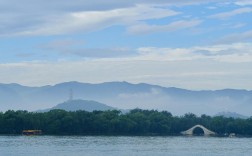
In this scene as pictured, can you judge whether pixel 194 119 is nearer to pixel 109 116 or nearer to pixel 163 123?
pixel 163 123

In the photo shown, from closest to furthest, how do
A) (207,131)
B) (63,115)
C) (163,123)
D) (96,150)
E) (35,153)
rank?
(35,153), (96,150), (63,115), (163,123), (207,131)

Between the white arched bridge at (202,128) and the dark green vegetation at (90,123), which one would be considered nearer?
the dark green vegetation at (90,123)

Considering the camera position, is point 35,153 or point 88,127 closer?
point 35,153

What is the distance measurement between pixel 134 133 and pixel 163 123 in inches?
238

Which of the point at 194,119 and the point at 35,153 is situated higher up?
the point at 194,119

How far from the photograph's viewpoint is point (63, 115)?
8112 cm

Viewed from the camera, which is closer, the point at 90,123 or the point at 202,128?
the point at 90,123

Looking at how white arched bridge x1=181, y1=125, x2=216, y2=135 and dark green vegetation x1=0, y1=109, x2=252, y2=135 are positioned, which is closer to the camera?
dark green vegetation x1=0, y1=109, x2=252, y2=135

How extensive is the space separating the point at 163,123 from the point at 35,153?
45.8m

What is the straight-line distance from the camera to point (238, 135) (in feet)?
300

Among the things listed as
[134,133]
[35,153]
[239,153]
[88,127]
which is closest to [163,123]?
[134,133]

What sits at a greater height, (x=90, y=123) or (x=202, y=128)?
(x=202, y=128)

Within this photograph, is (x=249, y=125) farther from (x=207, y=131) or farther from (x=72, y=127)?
(x=72, y=127)

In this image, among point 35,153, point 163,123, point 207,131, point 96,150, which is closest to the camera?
point 35,153
